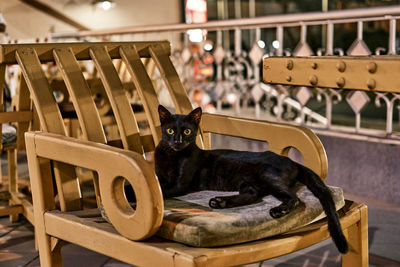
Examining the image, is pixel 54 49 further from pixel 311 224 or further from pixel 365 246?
pixel 365 246

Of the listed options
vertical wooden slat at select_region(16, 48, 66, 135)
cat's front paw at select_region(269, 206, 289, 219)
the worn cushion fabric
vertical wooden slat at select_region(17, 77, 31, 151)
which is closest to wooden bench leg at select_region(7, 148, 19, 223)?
vertical wooden slat at select_region(17, 77, 31, 151)

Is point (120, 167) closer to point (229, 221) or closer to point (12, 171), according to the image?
point (229, 221)

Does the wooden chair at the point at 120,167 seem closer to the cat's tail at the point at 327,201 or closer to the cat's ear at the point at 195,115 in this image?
the cat's tail at the point at 327,201

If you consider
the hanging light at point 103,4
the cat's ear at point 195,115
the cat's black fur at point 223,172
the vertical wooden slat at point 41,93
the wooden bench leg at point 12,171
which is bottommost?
the wooden bench leg at point 12,171

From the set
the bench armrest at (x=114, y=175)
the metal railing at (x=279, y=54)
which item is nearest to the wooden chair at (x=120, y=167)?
the bench armrest at (x=114, y=175)

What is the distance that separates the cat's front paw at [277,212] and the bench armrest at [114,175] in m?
0.28

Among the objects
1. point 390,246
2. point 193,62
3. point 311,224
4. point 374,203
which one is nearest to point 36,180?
point 311,224

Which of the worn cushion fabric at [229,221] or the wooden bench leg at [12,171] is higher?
the worn cushion fabric at [229,221]

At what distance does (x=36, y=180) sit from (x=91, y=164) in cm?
28

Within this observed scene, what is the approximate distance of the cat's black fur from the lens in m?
1.42

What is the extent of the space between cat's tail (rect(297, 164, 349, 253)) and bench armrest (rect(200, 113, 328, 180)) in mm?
117

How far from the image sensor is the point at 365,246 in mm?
1550

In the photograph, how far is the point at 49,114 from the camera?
64.8 inches

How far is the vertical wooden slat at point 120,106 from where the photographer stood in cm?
184
